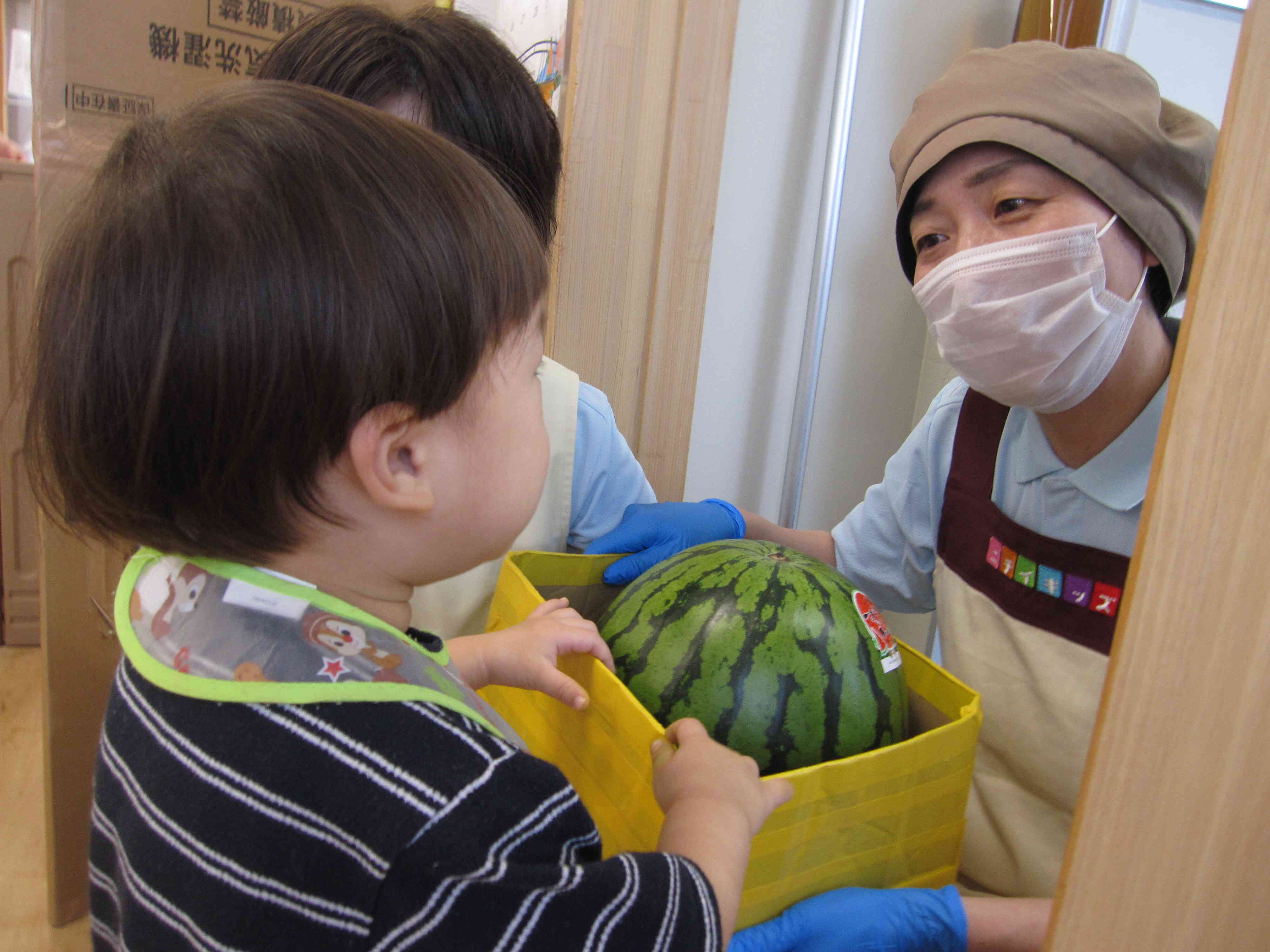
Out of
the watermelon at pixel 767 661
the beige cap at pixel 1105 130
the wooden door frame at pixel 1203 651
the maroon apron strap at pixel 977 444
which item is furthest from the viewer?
the maroon apron strap at pixel 977 444

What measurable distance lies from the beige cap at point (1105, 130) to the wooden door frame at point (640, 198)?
2.20ft

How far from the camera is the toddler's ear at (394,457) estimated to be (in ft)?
1.78

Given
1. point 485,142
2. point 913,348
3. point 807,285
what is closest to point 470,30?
point 485,142

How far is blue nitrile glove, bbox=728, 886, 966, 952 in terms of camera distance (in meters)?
0.60

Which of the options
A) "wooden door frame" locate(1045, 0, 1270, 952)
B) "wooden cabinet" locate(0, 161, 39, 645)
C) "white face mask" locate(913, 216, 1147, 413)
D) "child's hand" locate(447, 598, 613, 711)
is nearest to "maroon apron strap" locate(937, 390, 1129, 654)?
"white face mask" locate(913, 216, 1147, 413)

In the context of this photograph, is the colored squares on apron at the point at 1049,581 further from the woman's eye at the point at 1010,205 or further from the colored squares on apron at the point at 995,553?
the woman's eye at the point at 1010,205

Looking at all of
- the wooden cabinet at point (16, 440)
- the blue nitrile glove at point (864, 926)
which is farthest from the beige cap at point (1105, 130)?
the wooden cabinet at point (16, 440)

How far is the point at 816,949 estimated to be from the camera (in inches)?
23.6

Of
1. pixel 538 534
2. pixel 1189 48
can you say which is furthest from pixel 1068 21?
pixel 538 534

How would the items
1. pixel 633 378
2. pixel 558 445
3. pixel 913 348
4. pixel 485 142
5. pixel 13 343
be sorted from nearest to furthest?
1. pixel 485 142
2. pixel 558 445
3. pixel 633 378
4. pixel 913 348
5. pixel 13 343

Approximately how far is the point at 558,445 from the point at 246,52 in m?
0.97

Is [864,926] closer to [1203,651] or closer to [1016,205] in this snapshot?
[1203,651]

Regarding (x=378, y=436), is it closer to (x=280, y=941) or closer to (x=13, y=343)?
(x=280, y=941)

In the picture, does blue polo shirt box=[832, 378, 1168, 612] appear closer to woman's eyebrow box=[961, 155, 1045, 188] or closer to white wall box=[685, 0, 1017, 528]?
woman's eyebrow box=[961, 155, 1045, 188]
